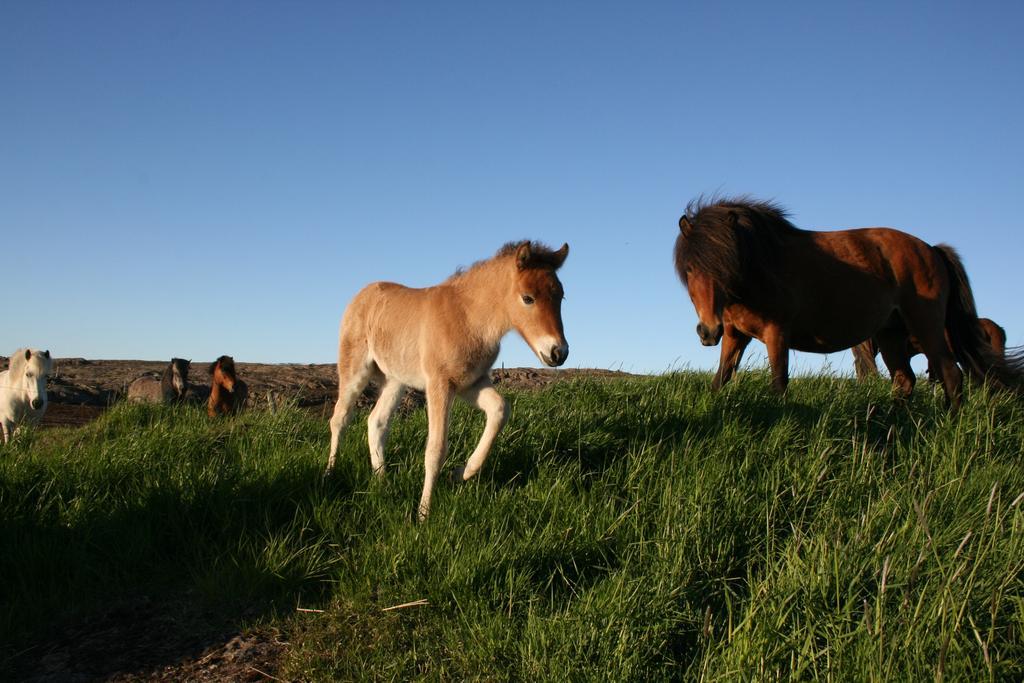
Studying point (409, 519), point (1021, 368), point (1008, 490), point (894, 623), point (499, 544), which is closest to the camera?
point (894, 623)

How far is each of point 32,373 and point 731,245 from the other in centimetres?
913

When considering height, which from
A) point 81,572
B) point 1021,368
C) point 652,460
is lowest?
point 81,572

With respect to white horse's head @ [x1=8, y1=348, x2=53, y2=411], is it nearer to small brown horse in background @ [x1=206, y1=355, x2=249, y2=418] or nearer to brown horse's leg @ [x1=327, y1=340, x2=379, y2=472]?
small brown horse in background @ [x1=206, y1=355, x2=249, y2=418]

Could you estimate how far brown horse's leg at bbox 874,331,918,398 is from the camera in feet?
31.5

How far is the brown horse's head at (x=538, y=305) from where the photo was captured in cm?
528

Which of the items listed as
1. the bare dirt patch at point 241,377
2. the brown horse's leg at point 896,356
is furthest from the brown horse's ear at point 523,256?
the brown horse's leg at point 896,356

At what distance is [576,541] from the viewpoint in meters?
4.77

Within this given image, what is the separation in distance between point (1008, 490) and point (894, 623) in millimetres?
2770

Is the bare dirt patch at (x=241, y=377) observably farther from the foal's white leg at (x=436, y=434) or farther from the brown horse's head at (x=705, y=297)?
the foal's white leg at (x=436, y=434)

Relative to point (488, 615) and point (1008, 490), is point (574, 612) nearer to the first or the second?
point (488, 615)

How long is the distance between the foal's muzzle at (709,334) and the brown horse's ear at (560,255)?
7.69 ft

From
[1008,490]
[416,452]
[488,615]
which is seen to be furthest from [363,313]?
[1008,490]

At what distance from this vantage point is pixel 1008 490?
5.64 meters

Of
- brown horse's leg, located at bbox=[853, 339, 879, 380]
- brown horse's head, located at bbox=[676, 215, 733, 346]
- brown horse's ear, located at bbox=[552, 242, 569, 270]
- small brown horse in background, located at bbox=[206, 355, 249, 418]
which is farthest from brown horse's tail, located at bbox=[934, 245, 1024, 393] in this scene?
small brown horse in background, located at bbox=[206, 355, 249, 418]
